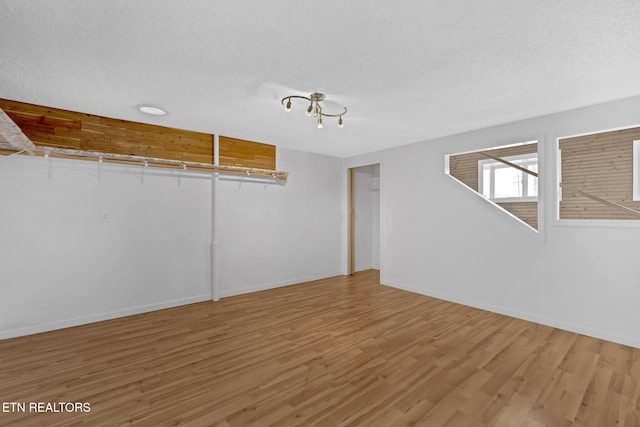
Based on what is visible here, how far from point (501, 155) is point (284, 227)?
171 inches

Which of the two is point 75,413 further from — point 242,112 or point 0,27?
point 242,112

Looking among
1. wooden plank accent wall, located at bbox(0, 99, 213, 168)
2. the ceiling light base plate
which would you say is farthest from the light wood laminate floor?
the ceiling light base plate

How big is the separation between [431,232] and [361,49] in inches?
123

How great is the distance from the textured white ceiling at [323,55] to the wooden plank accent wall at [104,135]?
0.18m

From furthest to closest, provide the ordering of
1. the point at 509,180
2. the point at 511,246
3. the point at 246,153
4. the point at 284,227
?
the point at 509,180
the point at 284,227
the point at 246,153
the point at 511,246

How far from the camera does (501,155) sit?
213 inches

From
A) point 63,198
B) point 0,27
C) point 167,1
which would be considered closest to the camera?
point 167,1

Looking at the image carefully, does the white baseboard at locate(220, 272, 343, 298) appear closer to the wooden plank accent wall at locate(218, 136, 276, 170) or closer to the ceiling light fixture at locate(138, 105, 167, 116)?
the wooden plank accent wall at locate(218, 136, 276, 170)

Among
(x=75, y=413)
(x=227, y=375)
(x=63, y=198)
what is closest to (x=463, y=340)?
(x=227, y=375)

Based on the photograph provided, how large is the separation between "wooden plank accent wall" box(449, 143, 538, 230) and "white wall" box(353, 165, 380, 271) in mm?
1696

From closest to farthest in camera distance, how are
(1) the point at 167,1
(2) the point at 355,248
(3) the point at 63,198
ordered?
(1) the point at 167,1, (3) the point at 63,198, (2) the point at 355,248

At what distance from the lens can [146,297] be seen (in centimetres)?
360

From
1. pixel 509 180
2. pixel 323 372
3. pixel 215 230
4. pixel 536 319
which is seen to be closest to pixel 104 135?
pixel 215 230

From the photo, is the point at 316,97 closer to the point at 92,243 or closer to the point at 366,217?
the point at 92,243
